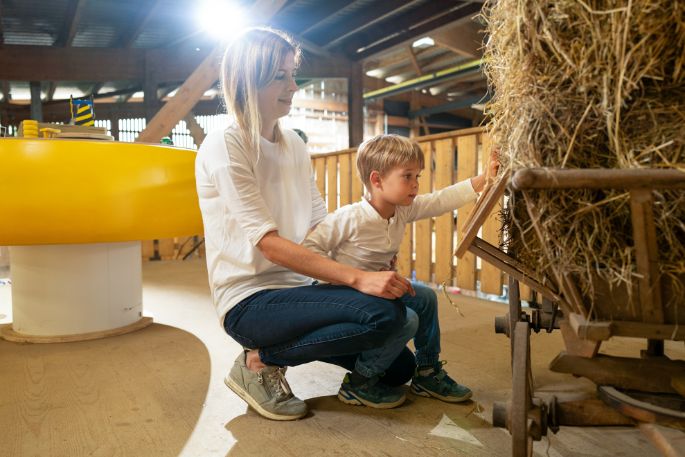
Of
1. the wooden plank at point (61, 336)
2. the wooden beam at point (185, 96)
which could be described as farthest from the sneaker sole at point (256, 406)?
the wooden beam at point (185, 96)

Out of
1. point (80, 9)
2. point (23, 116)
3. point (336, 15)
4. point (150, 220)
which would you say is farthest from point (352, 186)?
point (23, 116)

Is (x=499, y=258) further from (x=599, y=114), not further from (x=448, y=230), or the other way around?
(x=448, y=230)

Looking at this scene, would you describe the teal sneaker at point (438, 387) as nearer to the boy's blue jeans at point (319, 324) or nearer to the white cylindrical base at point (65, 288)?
the boy's blue jeans at point (319, 324)

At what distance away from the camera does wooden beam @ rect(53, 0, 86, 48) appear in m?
4.60

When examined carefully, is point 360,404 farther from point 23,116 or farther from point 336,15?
point 23,116

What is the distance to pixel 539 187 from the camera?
0.83 meters

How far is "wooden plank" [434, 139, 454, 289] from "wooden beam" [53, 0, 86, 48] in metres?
3.31

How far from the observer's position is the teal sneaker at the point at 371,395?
162 centimetres

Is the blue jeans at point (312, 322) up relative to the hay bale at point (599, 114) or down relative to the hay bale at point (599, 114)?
down

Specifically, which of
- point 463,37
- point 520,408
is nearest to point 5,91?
point 463,37

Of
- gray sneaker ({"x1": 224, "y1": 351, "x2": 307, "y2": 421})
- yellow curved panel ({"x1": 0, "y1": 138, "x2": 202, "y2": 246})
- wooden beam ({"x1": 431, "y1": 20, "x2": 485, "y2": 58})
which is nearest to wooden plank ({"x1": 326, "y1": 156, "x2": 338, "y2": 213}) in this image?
wooden beam ({"x1": 431, "y1": 20, "x2": 485, "y2": 58})

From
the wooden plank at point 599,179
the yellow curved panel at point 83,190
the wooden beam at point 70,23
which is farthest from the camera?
the wooden beam at point 70,23

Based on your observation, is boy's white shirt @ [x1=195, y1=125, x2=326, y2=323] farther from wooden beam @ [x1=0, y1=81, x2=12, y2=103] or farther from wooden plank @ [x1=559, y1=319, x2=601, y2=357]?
wooden beam @ [x1=0, y1=81, x2=12, y2=103]

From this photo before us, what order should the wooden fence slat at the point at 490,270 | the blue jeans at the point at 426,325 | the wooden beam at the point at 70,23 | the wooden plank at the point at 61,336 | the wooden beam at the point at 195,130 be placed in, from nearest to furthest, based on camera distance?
the blue jeans at the point at 426,325, the wooden plank at the point at 61,336, the wooden fence slat at the point at 490,270, the wooden beam at the point at 70,23, the wooden beam at the point at 195,130
